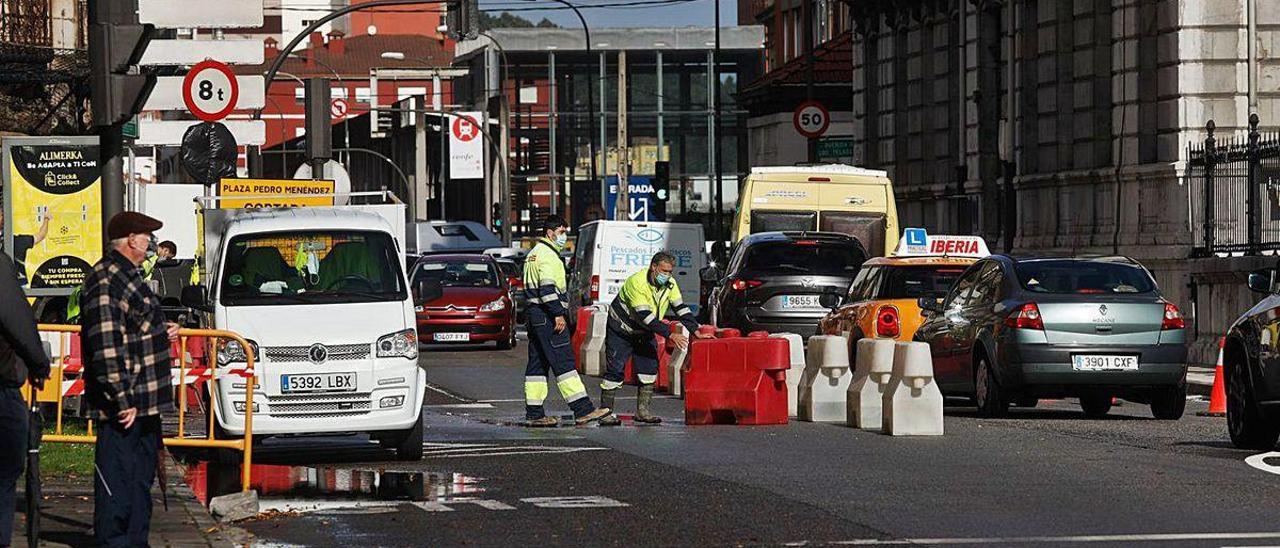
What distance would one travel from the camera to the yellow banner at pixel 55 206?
22.4m

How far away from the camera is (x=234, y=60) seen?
17.5 m

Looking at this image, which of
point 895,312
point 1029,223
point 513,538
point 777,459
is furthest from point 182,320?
point 1029,223

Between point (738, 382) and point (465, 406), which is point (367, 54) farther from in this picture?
point (738, 382)

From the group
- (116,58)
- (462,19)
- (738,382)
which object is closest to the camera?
(116,58)

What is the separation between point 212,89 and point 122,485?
10.4 metres

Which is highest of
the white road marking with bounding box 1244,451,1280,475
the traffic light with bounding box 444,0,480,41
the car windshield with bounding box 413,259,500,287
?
the traffic light with bounding box 444,0,480,41

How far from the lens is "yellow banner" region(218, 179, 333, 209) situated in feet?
102

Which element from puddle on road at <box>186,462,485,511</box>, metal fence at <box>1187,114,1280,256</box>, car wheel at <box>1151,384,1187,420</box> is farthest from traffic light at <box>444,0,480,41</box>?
puddle on road at <box>186,462,485,511</box>

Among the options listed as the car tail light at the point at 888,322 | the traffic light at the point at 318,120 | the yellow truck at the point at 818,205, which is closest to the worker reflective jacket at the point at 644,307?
→ the car tail light at the point at 888,322

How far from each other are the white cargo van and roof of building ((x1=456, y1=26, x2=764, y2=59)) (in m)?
85.5

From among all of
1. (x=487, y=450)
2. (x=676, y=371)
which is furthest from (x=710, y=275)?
(x=487, y=450)

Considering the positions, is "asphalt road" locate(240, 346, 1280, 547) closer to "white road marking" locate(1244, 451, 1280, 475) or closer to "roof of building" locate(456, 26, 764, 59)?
"white road marking" locate(1244, 451, 1280, 475)

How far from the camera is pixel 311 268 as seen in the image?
1808 centimetres

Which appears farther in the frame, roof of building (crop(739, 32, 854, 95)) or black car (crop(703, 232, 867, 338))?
roof of building (crop(739, 32, 854, 95))
